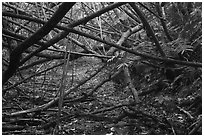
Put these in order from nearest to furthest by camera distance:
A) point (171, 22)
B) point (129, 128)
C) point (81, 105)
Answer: point (129, 128)
point (81, 105)
point (171, 22)

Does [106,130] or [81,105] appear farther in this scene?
[81,105]

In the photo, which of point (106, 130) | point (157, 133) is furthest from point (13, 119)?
point (157, 133)

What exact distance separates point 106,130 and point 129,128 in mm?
136

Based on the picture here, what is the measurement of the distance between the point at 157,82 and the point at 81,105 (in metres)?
0.66

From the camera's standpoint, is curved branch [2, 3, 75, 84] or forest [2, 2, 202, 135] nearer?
curved branch [2, 3, 75, 84]

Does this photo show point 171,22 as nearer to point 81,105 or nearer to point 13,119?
point 81,105

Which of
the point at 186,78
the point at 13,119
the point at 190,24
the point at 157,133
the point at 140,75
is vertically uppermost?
the point at 190,24

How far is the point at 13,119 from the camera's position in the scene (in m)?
1.69

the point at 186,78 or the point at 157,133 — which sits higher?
the point at 186,78

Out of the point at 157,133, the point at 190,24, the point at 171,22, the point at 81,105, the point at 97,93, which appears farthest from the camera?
the point at 97,93

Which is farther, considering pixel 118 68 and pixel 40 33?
pixel 118 68

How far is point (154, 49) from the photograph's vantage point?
7.04 feet

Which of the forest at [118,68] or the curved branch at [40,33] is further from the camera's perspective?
the forest at [118,68]

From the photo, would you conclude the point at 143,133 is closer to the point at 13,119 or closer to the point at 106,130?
the point at 106,130
